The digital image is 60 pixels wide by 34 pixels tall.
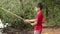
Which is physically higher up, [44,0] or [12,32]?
[44,0]

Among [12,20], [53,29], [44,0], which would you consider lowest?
[53,29]

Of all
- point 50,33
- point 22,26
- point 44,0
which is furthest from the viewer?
point 44,0

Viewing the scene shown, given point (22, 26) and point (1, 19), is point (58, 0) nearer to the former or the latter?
point (22, 26)

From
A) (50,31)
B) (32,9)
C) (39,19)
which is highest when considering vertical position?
(39,19)

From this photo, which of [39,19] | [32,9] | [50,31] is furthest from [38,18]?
[32,9]

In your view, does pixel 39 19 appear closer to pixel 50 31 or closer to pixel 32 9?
pixel 50 31

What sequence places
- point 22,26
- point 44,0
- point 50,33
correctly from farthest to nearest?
1. point 44,0
2. point 22,26
3. point 50,33

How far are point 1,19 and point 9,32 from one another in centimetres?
76

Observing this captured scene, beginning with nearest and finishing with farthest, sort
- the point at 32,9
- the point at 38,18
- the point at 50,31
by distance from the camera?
the point at 38,18, the point at 50,31, the point at 32,9

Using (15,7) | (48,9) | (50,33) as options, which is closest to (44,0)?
(48,9)

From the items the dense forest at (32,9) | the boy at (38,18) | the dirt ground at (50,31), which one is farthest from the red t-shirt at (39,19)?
the dense forest at (32,9)

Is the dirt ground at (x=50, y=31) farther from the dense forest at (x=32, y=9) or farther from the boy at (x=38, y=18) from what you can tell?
the boy at (x=38, y=18)

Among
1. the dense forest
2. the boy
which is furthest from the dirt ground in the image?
the boy

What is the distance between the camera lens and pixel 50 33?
8375mm
